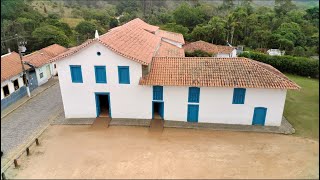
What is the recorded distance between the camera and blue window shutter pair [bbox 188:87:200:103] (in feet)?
65.0

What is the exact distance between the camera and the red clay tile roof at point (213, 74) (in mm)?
19125

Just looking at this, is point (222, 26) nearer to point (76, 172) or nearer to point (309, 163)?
point (309, 163)

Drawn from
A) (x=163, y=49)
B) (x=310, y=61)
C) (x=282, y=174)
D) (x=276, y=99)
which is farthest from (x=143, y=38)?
(x=310, y=61)

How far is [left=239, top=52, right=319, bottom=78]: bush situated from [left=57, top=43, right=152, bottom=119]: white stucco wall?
1932 centimetres

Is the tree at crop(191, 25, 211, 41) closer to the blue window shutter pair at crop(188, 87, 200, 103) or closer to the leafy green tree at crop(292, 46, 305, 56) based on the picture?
the leafy green tree at crop(292, 46, 305, 56)

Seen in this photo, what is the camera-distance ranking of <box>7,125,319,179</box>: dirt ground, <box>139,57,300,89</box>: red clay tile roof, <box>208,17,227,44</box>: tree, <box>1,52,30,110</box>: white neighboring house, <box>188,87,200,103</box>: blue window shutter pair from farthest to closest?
<box>208,17,227,44</box>: tree < <box>1,52,30,110</box>: white neighboring house < <box>188,87,200,103</box>: blue window shutter pair < <box>139,57,300,89</box>: red clay tile roof < <box>7,125,319,179</box>: dirt ground

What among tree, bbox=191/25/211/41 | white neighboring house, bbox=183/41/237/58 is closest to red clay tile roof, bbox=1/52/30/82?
white neighboring house, bbox=183/41/237/58

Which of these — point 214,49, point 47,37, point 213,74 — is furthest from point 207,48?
point 47,37

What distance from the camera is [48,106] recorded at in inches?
953

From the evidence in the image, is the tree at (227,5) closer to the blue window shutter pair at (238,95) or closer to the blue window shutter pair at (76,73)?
the blue window shutter pair at (238,95)

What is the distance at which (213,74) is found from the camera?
786 inches

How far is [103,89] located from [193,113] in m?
6.99

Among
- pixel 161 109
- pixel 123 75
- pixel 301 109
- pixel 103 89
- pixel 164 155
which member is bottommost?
pixel 164 155

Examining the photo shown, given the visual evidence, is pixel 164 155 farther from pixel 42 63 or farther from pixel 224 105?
pixel 42 63
